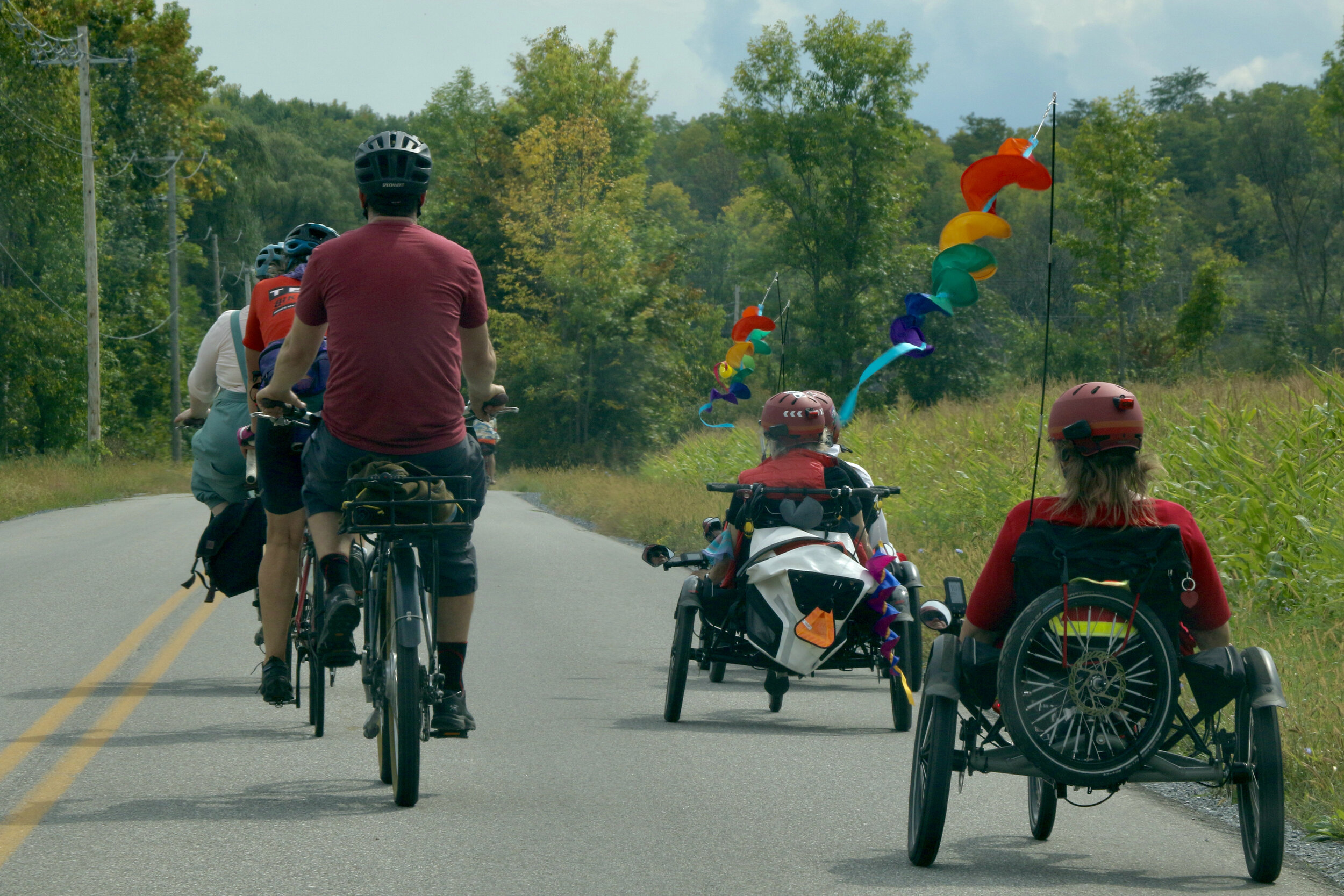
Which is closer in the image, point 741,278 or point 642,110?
point 741,278

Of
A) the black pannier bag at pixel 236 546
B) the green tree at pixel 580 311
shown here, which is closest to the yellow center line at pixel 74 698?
the black pannier bag at pixel 236 546

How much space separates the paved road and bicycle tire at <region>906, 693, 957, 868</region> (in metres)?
0.11

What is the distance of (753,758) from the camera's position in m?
6.34

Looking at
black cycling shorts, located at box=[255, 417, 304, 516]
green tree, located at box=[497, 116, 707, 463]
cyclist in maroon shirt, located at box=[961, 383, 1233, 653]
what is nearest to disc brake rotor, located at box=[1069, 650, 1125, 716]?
cyclist in maroon shirt, located at box=[961, 383, 1233, 653]

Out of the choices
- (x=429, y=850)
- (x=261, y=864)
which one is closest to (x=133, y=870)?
(x=261, y=864)

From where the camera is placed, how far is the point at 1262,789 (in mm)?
4211

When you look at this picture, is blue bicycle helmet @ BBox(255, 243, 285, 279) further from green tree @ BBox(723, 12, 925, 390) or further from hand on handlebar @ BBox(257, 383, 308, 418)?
green tree @ BBox(723, 12, 925, 390)

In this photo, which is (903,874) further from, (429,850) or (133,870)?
(133,870)

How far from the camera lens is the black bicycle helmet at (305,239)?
6684 mm

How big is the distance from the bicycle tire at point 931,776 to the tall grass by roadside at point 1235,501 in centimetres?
170

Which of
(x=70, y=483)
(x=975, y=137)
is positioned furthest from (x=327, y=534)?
(x=975, y=137)

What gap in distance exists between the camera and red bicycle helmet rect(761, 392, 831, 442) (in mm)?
7336

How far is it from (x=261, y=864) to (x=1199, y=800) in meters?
3.61

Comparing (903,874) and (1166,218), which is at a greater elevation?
(1166,218)
